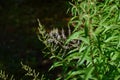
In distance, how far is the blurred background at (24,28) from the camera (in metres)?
10.7

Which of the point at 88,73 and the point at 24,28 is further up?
the point at 24,28

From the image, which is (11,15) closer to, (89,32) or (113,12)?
(113,12)

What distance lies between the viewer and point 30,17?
1653cm

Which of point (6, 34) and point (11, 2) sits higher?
point (11, 2)

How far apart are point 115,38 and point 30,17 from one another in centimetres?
1164

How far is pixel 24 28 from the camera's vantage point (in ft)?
49.6

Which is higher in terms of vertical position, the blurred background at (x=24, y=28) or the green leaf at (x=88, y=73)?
the blurred background at (x=24, y=28)

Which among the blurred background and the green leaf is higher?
the blurred background

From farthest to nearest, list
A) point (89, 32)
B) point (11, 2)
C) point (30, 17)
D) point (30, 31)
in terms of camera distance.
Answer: point (11, 2) → point (30, 17) → point (30, 31) → point (89, 32)

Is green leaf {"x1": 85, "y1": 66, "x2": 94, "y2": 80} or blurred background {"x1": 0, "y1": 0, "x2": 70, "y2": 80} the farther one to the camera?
blurred background {"x1": 0, "y1": 0, "x2": 70, "y2": 80}

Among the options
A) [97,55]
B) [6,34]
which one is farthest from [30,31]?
[97,55]

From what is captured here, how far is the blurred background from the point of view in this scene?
1073 centimetres

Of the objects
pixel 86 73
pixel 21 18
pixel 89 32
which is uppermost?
pixel 21 18

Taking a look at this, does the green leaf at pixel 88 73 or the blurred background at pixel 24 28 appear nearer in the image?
the green leaf at pixel 88 73
